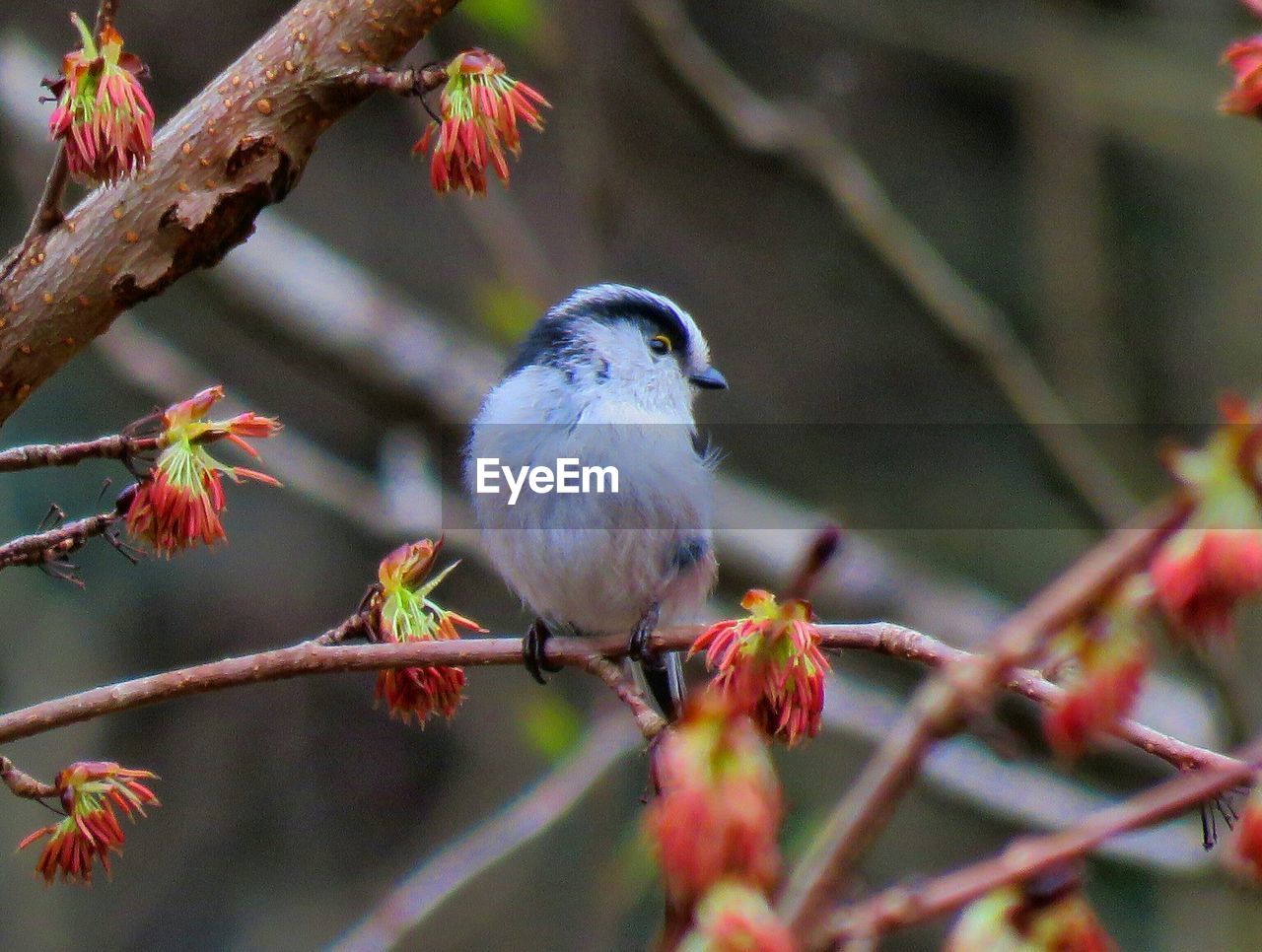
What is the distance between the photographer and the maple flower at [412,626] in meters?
1.36

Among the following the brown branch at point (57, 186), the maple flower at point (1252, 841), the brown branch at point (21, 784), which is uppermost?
the brown branch at point (57, 186)

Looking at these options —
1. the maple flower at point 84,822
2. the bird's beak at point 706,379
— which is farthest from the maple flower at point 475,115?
the bird's beak at point 706,379

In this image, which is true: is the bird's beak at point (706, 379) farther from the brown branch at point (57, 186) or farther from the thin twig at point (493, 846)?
the brown branch at point (57, 186)

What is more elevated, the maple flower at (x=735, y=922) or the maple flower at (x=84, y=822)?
the maple flower at (x=735, y=922)

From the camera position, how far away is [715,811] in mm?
587

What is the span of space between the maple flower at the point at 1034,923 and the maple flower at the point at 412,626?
0.80m

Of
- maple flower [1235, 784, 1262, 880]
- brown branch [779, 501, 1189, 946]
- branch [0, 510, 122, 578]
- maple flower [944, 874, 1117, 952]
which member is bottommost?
branch [0, 510, 122, 578]

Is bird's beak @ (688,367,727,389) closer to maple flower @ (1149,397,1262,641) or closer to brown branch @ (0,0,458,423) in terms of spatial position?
brown branch @ (0,0,458,423)

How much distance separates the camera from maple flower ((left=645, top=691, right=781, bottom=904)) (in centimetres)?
59

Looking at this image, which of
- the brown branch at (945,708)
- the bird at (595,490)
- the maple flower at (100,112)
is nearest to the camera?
the brown branch at (945,708)

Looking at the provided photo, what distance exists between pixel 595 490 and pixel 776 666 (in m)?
1.33

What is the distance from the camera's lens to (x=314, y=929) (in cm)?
491

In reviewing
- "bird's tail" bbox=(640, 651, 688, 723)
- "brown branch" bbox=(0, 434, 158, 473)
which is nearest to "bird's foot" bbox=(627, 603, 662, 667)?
"bird's tail" bbox=(640, 651, 688, 723)

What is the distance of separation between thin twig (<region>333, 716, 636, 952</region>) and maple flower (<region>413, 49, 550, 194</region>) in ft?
5.00
